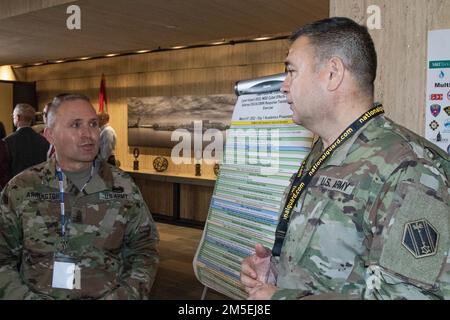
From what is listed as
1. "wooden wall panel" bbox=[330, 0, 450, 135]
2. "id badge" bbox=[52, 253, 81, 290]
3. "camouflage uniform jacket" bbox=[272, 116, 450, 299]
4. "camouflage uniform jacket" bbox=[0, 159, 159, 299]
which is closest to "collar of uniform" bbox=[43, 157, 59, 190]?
"camouflage uniform jacket" bbox=[0, 159, 159, 299]

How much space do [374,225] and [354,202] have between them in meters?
0.08

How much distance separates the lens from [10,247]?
196 centimetres

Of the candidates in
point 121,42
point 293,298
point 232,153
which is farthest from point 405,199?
point 121,42

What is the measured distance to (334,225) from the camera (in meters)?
1.19

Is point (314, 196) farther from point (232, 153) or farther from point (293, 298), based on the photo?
point (232, 153)

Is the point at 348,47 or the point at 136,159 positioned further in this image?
the point at 136,159

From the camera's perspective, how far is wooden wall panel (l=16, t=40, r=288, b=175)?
6.54 metres

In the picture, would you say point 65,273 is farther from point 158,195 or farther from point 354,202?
point 158,195

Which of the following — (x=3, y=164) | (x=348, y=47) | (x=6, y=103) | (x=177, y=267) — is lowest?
(x=177, y=267)

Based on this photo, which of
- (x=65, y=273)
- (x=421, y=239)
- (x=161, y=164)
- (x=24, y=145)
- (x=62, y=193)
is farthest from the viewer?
(x=161, y=164)

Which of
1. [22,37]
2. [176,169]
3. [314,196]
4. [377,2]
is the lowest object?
[176,169]

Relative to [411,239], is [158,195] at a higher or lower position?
lower

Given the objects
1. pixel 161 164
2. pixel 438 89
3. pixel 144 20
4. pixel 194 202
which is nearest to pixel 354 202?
pixel 438 89
